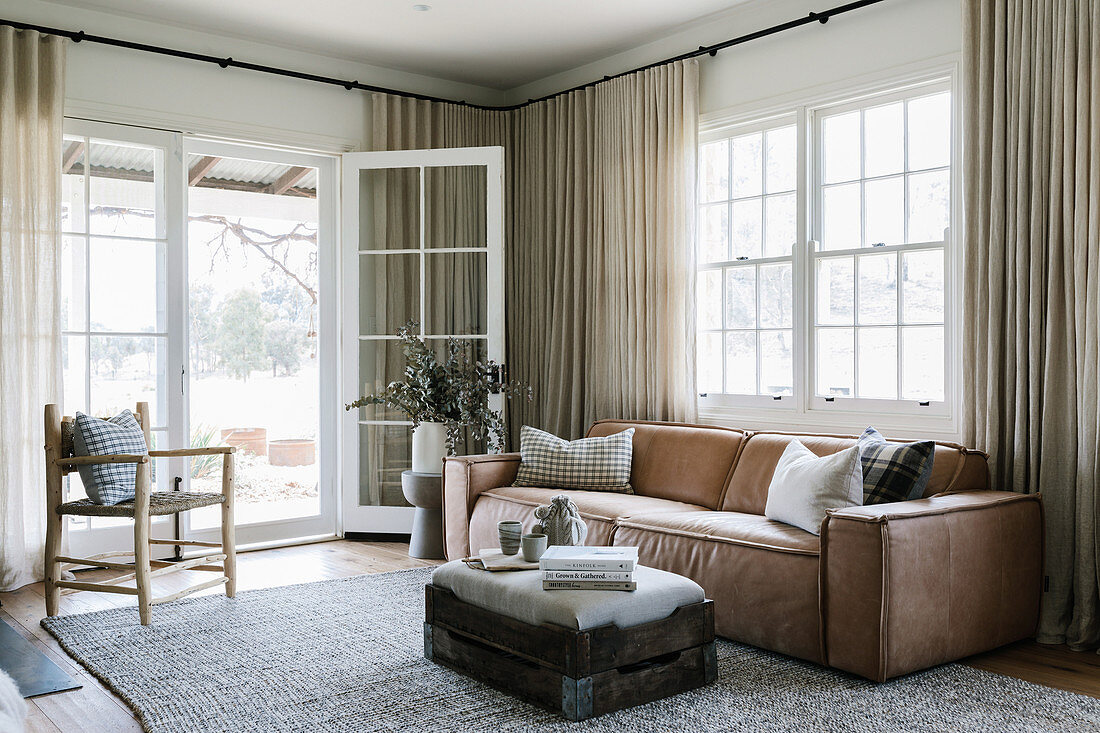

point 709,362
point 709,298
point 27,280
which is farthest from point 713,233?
point 27,280

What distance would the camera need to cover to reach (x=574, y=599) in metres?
2.55

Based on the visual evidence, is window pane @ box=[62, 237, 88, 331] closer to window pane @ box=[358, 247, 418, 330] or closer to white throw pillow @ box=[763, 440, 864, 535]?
window pane @ box=[358, 247, 418, 330]

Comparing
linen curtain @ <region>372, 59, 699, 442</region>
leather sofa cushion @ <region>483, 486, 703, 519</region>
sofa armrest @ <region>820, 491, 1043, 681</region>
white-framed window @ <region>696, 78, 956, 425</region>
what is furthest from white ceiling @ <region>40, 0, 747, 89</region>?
sofa armrest @ <region>820, 491, 1043, 681</region>

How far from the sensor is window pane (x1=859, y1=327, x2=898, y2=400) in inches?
157

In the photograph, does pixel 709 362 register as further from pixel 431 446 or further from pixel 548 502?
pixel 431 446

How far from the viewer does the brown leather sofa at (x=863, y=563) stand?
278cm

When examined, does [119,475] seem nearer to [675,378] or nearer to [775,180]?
[675,378]

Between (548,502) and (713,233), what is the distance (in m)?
1.69

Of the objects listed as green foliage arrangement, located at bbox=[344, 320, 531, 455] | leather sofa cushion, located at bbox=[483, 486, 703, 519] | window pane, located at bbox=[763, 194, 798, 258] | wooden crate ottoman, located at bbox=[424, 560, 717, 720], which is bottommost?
wooden crate ottoman, located at bbox=[424, 560, 717, 720]

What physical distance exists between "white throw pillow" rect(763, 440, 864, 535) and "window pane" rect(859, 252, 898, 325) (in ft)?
3.03

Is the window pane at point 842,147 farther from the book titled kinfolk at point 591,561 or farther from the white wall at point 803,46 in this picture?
the book titled kinfolk at point 591,561

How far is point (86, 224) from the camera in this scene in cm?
449

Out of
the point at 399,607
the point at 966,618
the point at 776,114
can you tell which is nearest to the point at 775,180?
the point at 776,114

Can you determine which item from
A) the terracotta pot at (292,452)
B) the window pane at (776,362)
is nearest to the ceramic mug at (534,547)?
the window pane at (776,362)
